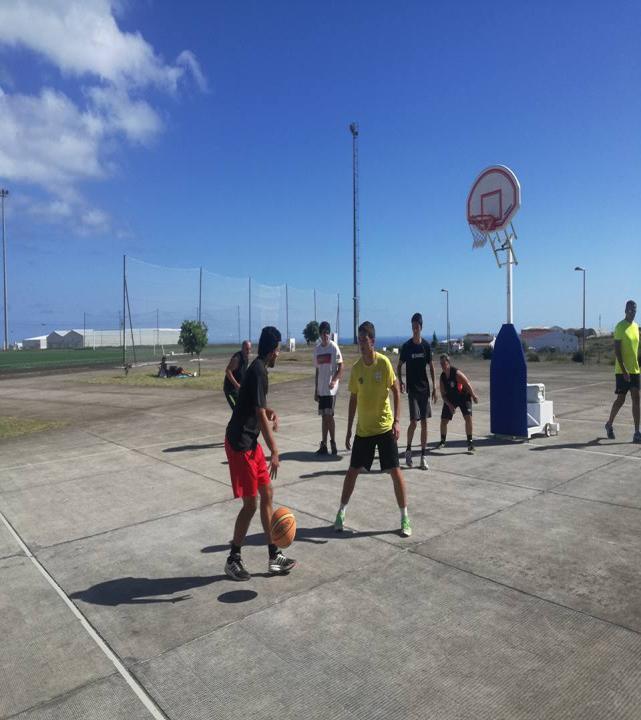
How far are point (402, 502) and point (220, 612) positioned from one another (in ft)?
6.21

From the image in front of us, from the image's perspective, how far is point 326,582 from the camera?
400cm

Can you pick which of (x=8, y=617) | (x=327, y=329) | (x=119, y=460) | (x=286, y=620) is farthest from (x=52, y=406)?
(x=286, y=620)

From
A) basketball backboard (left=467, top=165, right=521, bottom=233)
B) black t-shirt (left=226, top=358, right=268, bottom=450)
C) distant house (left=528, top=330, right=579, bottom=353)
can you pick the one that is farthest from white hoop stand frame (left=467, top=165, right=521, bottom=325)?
distant house (left=528, top=330, right=579, bottom=353)

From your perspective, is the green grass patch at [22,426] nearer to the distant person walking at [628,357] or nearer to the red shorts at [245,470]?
the red shorts at [245,470]

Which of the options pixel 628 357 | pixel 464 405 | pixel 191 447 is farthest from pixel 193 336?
pixel 628 357

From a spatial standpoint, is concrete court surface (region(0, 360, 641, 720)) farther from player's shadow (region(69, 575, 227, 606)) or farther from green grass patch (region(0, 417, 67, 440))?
green grass patch (region(0, 417, 67, 440))

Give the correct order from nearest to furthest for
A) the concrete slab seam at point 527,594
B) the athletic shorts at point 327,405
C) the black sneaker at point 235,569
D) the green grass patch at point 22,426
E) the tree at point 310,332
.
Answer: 1. the concrete slab seam at point 527,594
2. the black sneaker at point 235,569
3. the athletic shorts at point 327,405
4. the green grass patch at point 22,426
5. the tree at point 310,332

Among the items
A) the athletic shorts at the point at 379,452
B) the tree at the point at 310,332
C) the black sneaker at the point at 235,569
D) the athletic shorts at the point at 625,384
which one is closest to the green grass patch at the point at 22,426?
the black sneaker at the point at 235,569

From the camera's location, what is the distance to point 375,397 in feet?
16.4

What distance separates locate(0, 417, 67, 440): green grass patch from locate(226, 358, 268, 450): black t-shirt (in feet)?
26.9

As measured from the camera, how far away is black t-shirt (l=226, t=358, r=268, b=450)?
4.11 metres

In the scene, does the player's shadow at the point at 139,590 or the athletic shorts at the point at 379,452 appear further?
the athletic shorts at the point at 379,452

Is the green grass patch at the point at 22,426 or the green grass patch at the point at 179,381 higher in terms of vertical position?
the green grass patch at the point at 179,381

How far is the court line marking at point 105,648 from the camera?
2.73 meters
